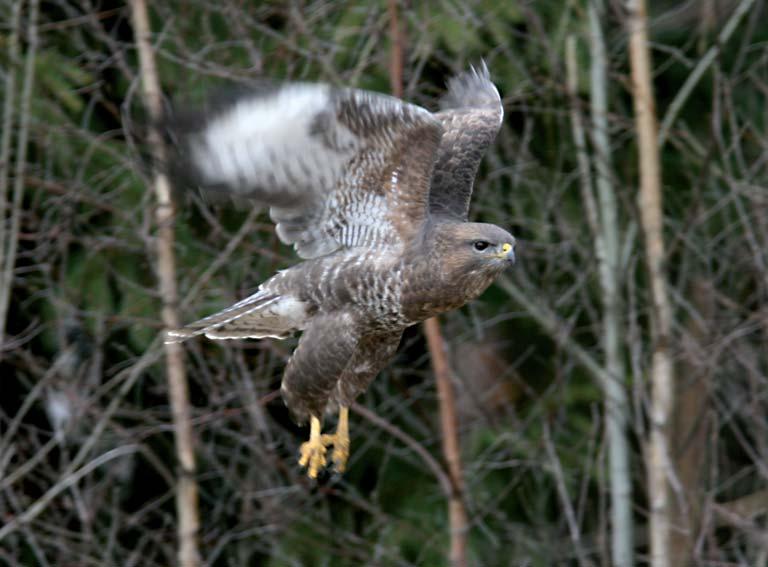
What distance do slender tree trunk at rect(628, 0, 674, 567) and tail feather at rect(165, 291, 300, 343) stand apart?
257 centimetres

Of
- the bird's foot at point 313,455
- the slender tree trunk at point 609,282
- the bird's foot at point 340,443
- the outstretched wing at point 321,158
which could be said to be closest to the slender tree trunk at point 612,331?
the slender tree trunk at point 609,282

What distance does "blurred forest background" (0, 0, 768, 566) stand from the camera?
7871mm

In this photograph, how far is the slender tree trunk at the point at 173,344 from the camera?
294 inches

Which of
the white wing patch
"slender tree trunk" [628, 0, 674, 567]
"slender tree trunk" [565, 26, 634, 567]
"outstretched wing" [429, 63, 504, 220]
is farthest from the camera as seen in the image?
"slender tree trunk" [565, 26, 634, 567]

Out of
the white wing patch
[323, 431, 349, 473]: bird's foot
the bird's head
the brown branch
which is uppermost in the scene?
the white wing patch

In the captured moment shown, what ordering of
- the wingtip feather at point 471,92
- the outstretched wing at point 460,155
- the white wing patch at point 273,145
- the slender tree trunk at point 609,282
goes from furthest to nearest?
1. the slender tree trunk at point 609,282
2. the wingtip feather at point 471,92
3. the outstretched wing at point 460,155
4. the white wing patch at point 273,145

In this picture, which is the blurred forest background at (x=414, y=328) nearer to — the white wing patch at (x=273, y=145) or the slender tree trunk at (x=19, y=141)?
the slender tree trunk at (x=19, y=141)

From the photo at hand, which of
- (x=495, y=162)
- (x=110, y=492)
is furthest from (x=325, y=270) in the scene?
(x=110, y=492)

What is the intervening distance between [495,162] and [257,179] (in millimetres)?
3485

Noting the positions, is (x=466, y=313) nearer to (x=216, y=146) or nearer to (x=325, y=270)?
(x=325, y=270)

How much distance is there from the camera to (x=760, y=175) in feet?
30.7

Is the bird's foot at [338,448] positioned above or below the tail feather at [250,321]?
below

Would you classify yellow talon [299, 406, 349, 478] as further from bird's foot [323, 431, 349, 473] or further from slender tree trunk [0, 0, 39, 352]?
slender tree trunk [0, 0, 39, 352]

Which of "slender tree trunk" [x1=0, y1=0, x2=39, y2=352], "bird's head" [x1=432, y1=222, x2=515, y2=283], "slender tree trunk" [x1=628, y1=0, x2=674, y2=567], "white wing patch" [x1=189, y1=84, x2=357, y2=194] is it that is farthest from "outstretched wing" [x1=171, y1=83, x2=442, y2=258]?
"slender tree trunk" [x1=628, y1=0, x2=674, y2=567]
